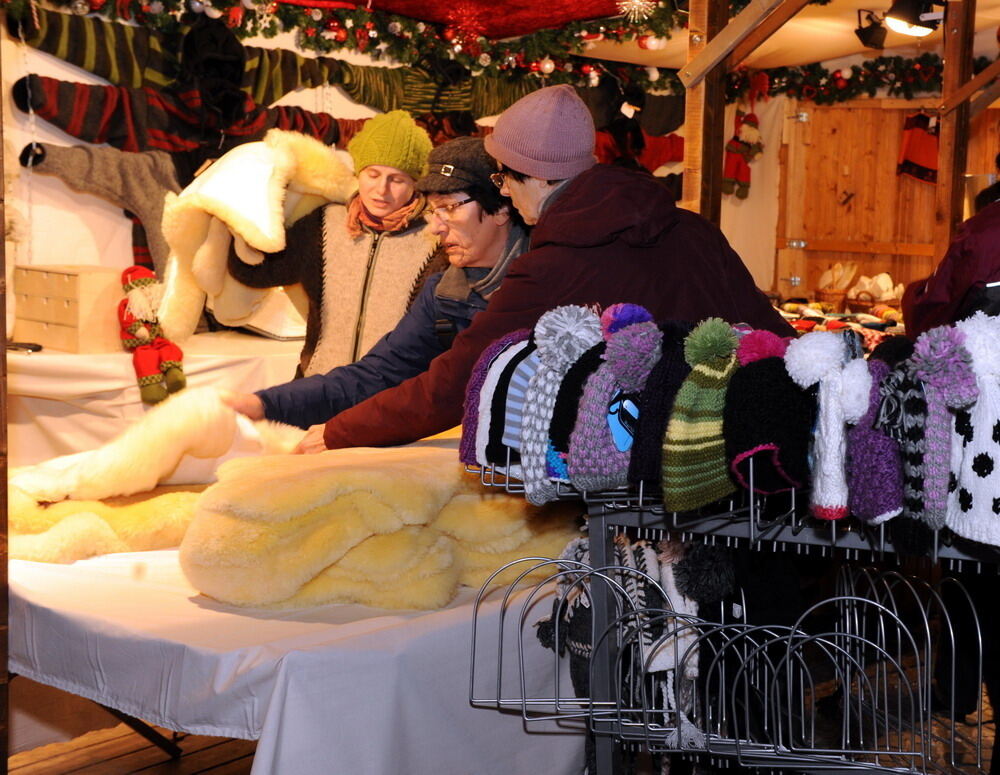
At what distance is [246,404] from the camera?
2430 millimetres

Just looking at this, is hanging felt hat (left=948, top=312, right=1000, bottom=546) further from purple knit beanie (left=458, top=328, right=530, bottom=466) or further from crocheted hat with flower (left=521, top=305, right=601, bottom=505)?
purple knit beanie (left=458, top=328, right=530, bottom=466)

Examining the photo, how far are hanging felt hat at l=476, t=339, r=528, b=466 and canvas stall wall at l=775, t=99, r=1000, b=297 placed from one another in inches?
286

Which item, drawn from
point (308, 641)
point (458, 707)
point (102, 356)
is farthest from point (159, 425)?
point (102, 356)

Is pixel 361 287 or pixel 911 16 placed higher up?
pixel 911 16

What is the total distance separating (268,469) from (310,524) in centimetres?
15

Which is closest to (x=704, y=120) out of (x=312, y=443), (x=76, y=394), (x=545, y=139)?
(x=545, y=139)

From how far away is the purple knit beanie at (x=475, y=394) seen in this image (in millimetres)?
1767

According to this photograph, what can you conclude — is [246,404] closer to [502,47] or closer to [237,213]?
[237,213]

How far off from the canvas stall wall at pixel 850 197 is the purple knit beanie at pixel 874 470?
24.5 ft

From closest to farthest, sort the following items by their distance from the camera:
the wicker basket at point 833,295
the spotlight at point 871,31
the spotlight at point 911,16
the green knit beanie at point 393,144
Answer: the green knit beanie at point 393,144
the spotlight at point 911,16
the spotlight at point 871,31
the wicker basket at point 833,295

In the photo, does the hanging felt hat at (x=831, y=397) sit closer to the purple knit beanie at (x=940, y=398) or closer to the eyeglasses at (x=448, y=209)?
the purple knit beanie at (x=940, y=398)

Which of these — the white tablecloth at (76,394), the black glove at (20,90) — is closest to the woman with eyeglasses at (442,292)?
the white tablecloth at (76,394)

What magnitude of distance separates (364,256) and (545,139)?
2.57 feet

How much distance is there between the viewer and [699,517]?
168cm
